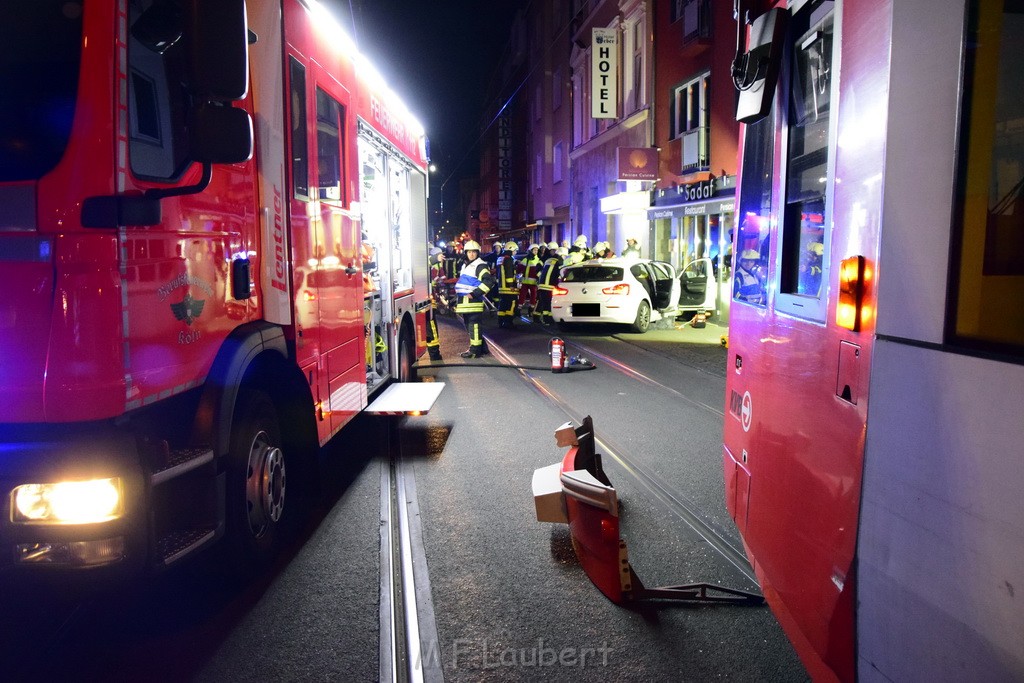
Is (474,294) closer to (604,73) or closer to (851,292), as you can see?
(851,292)

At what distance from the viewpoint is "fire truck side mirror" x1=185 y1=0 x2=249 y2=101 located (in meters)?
2.84

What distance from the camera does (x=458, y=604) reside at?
394 centimetres

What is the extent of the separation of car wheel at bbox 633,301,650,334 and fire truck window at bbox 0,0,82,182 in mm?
14484

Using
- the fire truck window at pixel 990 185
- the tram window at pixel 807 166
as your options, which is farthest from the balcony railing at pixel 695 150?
the fire truck window at pixel 990 185

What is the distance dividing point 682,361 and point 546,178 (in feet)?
106

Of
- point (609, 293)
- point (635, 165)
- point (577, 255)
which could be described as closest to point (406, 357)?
point (609, 293)

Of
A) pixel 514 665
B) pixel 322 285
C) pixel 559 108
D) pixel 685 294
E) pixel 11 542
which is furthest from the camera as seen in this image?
pixel 559 108

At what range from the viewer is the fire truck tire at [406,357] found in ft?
30.3

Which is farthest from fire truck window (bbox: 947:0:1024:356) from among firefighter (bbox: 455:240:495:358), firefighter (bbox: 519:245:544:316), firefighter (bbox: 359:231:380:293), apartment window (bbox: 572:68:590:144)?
apartment window (bbox: 572:68:590:144)

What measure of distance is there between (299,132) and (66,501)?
9.36 ft

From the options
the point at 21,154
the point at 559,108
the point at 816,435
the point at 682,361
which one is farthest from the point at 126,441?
the point at 559,108

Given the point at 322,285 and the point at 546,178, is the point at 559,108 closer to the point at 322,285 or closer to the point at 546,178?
the point at 546,178

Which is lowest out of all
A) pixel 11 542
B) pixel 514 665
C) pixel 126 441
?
pixel 514 665

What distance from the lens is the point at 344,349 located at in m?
6.08
